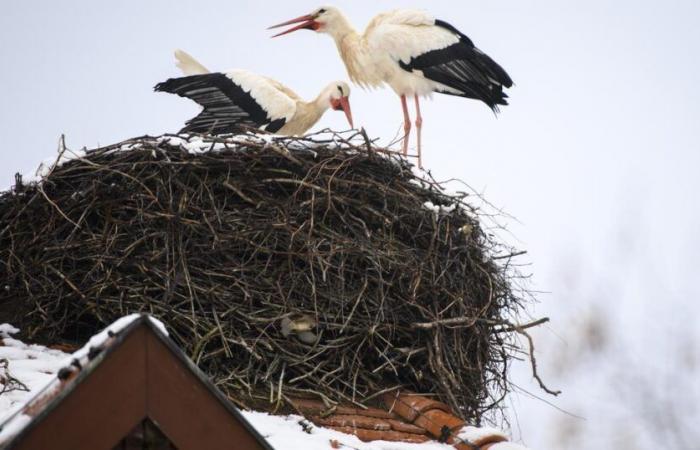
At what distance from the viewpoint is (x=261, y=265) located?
629 centimetres

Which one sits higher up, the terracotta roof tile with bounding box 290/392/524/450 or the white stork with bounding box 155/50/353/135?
the white stork with bounding box 155/50/353/135

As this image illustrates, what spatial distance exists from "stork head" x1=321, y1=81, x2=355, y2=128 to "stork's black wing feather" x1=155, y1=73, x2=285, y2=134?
605 mm

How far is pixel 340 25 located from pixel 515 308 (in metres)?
3.66

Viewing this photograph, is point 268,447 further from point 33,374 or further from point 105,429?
point 33,374

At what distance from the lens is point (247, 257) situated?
6332 mm

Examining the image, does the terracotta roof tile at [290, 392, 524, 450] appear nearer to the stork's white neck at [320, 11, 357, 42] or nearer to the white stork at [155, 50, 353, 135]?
the white stork at [155, 50, 353, 135]

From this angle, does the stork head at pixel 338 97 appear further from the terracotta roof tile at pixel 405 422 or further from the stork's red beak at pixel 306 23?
the terracotta roof tile at pixel 405 422

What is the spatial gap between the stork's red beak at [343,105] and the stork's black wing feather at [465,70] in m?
0.64

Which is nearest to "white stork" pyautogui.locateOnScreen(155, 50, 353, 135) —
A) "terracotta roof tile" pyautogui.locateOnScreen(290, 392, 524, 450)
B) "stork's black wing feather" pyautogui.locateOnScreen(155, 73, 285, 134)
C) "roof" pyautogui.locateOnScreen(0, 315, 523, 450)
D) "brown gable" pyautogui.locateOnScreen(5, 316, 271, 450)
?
"stork's black wing feather" pyautogui.locateOnScreen(155, 73, 285, 134)

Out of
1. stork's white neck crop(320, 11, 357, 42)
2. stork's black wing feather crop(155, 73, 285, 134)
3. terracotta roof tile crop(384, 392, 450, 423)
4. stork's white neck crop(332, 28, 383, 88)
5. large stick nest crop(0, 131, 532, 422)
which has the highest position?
stork's white neck crop(320, 11, 357, 42)

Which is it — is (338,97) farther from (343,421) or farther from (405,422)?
(343,421)

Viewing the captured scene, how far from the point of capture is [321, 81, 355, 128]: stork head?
9672mm

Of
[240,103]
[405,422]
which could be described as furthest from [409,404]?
[240,103]

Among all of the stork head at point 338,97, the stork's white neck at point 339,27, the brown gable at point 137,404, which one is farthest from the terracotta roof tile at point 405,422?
the stork's white neck at point 339,27
